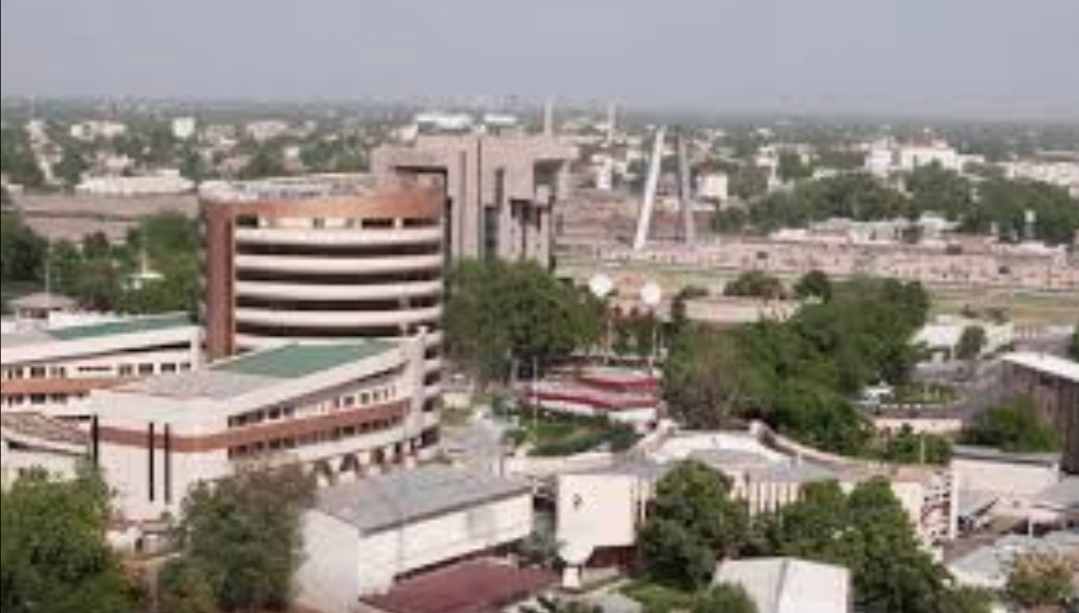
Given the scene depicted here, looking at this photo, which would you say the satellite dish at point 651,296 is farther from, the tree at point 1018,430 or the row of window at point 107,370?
the row of window at point 107,370

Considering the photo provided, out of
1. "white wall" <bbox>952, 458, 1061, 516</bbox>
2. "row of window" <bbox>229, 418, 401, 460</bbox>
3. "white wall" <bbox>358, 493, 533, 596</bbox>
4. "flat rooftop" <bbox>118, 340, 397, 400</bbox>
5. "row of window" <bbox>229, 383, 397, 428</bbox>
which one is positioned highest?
"flat rooftop" <bbox>118, 340, 397, 400</bbox>

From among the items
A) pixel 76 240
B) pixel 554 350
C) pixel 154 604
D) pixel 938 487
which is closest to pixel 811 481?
pixel 938 487

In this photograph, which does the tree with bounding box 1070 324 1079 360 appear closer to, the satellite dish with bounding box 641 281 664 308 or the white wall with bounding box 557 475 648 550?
the satellite dish with bounding box 641 281 664 308

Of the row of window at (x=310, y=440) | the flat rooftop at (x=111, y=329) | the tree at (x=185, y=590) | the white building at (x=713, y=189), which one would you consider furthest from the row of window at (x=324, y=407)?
the white building at (x=713, y=189)

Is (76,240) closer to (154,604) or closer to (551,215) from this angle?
(551,215)

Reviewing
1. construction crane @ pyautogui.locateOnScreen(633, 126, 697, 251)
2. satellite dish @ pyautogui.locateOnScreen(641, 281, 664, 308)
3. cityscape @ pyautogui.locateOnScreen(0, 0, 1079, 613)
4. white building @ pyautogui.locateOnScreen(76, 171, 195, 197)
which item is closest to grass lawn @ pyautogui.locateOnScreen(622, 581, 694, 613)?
cityscape @ pyautogui.locateOnScreen(0, 0, 1079, 613)

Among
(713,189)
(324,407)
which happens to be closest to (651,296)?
(324,407)
